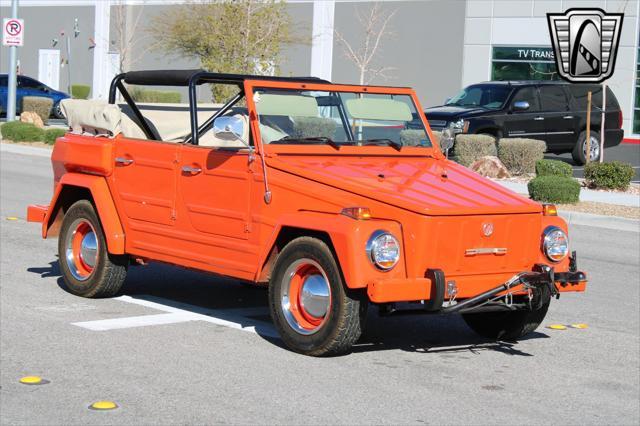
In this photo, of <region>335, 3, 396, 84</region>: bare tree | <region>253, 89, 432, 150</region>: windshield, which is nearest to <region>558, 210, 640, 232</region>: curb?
<region>253, 89, 432, 150</region>: windshield

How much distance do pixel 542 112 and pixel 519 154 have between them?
3.06 metres

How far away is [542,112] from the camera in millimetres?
26562

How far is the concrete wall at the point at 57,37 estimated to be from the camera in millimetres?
55281

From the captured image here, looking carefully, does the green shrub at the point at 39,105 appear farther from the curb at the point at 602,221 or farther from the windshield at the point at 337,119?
the windshield at the point at 337,119

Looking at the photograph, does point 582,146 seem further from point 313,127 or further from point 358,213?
point 358,213

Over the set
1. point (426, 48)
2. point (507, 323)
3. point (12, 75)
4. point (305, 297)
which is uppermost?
point (426, 48)

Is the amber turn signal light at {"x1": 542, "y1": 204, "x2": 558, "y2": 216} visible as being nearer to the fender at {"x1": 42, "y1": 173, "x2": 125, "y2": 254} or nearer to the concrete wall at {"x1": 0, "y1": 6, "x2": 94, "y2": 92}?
the fender at {"x1": 42, "y1": 173, "x2": 125, "y2": 254}

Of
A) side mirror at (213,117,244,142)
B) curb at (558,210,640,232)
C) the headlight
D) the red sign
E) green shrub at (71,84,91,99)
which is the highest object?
the red sign

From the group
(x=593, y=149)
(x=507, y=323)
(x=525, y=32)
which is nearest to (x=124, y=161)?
(x=507, y=323)

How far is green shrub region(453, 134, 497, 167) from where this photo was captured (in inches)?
942

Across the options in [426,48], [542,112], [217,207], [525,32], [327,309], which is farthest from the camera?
[426,48]

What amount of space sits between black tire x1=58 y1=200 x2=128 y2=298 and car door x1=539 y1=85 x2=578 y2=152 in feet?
60.0

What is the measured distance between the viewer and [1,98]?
41344mm

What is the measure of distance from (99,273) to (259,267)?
190 cm
